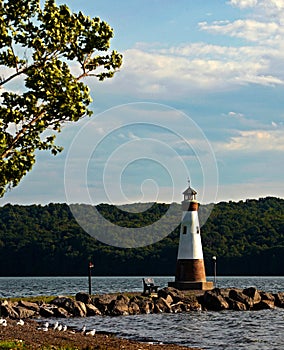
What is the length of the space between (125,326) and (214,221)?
13193 centimetres

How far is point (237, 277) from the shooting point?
166625mm

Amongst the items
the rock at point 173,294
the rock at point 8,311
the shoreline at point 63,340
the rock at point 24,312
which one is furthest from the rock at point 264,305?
the shoreline at point 63,340

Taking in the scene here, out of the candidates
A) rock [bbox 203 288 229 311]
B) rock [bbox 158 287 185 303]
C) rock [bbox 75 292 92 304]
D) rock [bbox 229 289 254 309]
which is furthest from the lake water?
rock [bbox 75 292 92 304]

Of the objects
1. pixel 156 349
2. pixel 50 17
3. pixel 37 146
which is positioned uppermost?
pixel 50 17

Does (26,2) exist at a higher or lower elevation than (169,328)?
higher

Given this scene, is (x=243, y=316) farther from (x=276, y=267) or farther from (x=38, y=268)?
(x=38, y=268)

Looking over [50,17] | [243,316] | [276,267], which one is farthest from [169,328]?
[276,267]

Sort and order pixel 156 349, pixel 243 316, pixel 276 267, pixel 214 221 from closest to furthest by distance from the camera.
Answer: pixel 156 349 < pixel 243 316 < pixel 276 267 < pixel 214 221

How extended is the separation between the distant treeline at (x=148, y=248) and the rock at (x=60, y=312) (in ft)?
333

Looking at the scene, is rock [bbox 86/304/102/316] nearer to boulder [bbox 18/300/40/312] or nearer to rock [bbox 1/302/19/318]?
boulder [bbox 18/300/40/312]

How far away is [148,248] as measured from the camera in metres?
177

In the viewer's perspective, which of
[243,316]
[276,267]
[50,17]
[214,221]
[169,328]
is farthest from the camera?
[214,221]

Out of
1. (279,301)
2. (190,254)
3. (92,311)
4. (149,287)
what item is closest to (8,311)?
(92,311)

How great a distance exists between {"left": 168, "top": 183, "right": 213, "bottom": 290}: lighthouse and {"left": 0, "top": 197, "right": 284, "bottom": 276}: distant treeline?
295 ft
